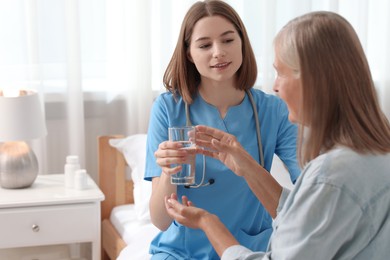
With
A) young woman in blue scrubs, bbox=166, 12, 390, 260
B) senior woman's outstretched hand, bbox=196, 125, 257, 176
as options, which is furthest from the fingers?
young woman in blue scrubs, bbox=166, 12, 390, 260

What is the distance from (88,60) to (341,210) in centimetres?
200

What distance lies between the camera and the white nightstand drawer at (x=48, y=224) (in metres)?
2.58

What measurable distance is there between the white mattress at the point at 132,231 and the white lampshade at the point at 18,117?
0.49 meters

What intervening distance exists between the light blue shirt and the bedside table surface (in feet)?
4.80

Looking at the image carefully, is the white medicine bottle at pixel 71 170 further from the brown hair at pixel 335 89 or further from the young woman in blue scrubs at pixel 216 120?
the brown hair at pixel 335 89

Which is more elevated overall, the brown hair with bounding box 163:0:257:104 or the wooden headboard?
the brown hair with bounding box 163:0:257:104

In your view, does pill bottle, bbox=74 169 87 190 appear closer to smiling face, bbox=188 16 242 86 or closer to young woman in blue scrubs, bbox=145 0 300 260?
young woman in blue scrubs, bbox=145 0 300 260

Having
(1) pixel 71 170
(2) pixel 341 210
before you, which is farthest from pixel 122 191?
(2) pixel 341 210

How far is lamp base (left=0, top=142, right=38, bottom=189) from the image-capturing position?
106 inches

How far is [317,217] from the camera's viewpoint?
4.12 ft

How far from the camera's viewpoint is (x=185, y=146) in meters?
1.84

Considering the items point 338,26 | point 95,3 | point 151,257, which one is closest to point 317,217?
point 338,26

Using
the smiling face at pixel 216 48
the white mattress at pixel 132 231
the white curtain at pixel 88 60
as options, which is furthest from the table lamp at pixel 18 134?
the smiling face at pixel 216 48

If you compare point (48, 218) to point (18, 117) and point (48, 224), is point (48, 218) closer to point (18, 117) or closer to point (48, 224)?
point (48, 224)
